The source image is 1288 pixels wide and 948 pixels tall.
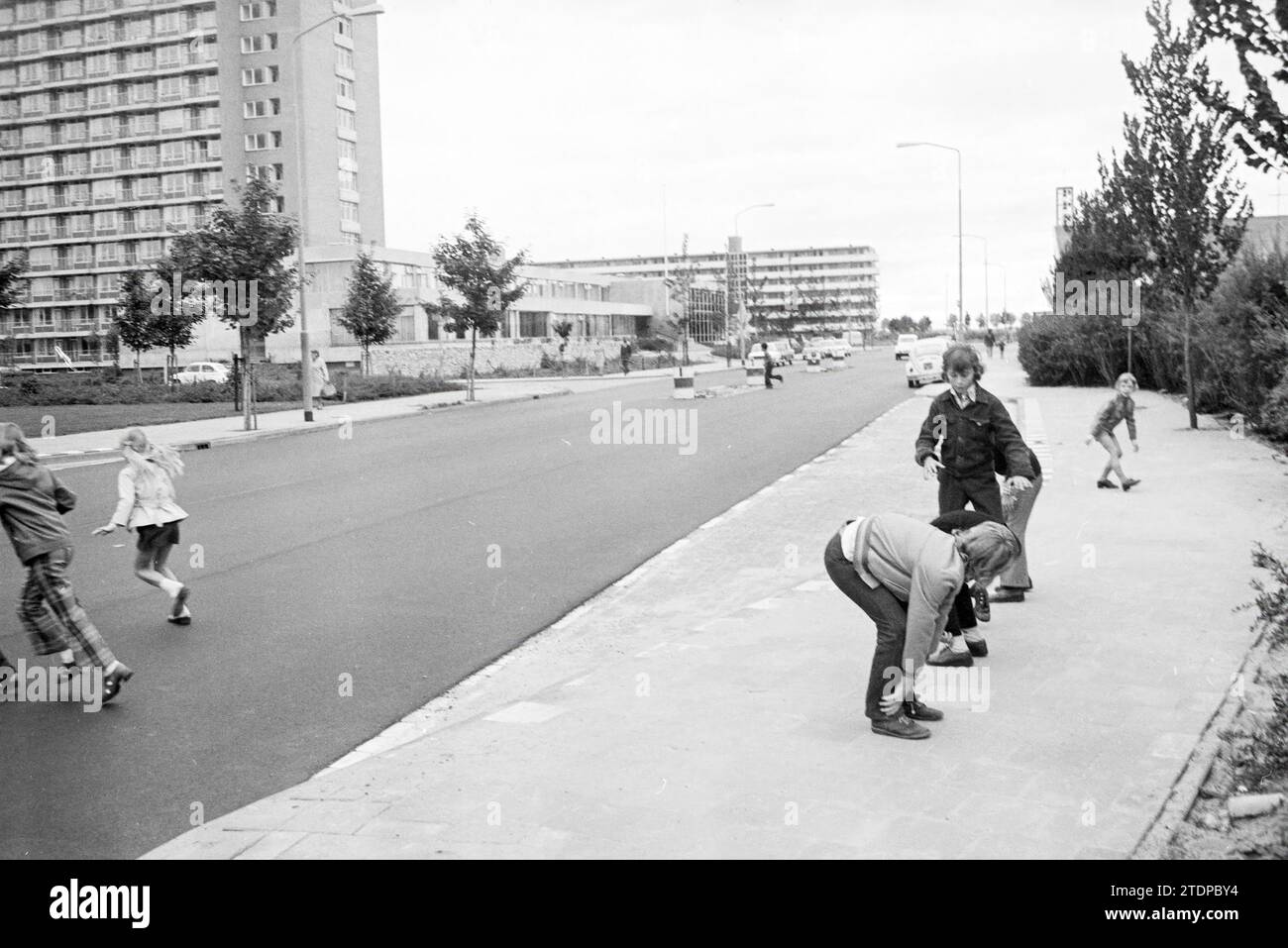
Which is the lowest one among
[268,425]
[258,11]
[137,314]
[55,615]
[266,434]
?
[55,615]

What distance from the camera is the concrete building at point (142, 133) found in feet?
269

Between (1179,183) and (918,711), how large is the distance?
18.5 metres

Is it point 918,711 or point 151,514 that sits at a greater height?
point 151,514

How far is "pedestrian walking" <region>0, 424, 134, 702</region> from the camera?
6.54m

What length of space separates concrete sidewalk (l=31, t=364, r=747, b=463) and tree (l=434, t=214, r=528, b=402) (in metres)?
2.74

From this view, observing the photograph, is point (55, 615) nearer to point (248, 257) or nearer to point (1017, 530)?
point (1017, 530)

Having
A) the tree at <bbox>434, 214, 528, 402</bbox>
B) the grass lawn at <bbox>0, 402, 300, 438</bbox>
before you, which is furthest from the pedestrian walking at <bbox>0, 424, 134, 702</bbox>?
the tree at <bbox>434, 214, 528, 402</bbox>

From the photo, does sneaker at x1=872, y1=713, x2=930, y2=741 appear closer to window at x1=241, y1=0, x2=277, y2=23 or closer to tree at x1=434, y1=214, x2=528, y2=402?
tree at x1=434, y1=214, x2=528, y2=402

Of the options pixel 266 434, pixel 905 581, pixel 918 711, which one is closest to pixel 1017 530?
pixel 918 711

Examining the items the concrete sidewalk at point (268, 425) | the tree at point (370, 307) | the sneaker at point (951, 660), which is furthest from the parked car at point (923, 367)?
the sneaker at point (951, 660)

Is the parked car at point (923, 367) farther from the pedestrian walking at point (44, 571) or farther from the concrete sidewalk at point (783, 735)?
the pedestrian walking at point (44, 571)

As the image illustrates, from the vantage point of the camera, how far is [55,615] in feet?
21.6

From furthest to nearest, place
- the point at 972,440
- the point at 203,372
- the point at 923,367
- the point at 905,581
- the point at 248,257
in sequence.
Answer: the point at 203,372
the point at 923,367
the point at 248,257
the point at 972,440
the point at 905,581

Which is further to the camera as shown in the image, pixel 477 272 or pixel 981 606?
pixel 477 272
